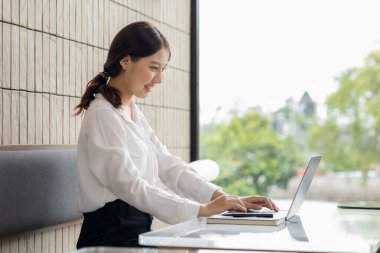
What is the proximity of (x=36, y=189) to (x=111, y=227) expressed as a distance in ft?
1.05

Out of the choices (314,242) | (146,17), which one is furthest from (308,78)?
(314,242)

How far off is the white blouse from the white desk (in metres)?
0.21

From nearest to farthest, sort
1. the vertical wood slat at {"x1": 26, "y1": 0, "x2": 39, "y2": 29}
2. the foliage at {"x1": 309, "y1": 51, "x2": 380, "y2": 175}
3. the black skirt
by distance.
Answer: the black skirt
the vertical wood slat at {"x1": 26, "y1": 0, "x2": 39, "y2": 29}
the foliage at {"x1": 309, "y1": 51, "x2": 380, "y2": 175}

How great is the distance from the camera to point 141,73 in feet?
9.68

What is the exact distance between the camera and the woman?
8.66 ft

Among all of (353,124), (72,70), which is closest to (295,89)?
(353,124)

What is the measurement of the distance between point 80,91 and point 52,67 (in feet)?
0.94

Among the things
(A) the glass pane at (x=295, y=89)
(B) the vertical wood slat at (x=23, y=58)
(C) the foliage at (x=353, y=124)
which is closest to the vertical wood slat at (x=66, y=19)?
(B) the vertical wood slat at (x=23, y=58)

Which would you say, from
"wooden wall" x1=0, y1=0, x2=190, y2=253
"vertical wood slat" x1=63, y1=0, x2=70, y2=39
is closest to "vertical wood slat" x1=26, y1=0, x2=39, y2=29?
"wooden wall" x1=0, y1=0, x2=190, y2=253

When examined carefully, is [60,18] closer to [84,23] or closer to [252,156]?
[84,23]

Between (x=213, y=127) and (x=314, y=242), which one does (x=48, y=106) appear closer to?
(x=314, y=242)

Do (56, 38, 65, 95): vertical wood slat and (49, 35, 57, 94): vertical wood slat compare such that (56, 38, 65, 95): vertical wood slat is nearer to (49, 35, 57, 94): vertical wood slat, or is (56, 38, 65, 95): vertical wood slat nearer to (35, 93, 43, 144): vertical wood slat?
(49, 35, 57, 94): vertical wood slat

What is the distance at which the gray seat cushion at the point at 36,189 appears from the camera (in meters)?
2.66

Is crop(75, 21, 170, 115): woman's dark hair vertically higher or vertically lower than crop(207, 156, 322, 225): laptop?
higher
